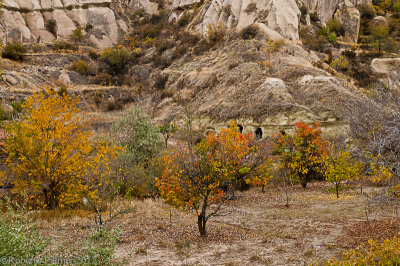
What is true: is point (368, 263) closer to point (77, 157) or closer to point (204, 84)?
point (77, 157)

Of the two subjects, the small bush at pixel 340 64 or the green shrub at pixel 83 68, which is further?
the green shrub at pixel 83 68

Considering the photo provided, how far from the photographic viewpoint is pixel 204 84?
103 ft

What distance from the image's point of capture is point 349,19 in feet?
151

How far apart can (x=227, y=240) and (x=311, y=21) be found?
44.2 metres

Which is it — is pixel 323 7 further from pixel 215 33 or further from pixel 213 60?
pixel 213 60

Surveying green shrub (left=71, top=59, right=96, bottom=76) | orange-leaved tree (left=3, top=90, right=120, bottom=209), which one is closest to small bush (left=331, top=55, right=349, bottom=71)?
green shrub (left=71, top=59, right=96, bottom=76)

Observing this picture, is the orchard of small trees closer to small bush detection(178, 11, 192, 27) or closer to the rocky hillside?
the rocky hillside

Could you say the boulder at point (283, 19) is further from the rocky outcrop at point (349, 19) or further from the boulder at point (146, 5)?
the boulder at point (146, 5)

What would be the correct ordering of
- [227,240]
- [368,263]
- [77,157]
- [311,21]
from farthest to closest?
1. [311,21]
2. [77,157]
3. [227,240]
4. [368,263]

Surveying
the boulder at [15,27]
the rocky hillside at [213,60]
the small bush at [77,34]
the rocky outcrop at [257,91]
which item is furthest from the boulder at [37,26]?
the rocky outcrop at [257,91]

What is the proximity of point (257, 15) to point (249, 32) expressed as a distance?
3.58 metres

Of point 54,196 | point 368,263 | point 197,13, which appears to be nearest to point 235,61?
point 197,13

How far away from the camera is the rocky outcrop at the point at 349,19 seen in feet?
148

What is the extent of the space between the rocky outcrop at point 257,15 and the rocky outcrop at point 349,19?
1278 cm
